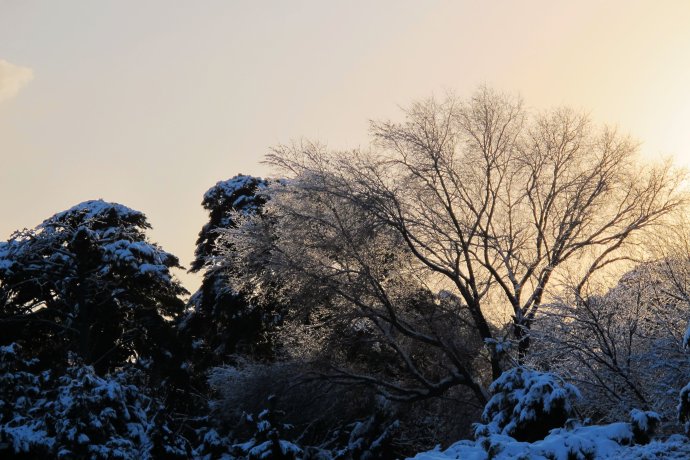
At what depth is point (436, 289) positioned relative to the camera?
20.7 meters

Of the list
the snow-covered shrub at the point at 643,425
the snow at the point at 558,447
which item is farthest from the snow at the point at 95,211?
the snow-covered shrub at the point at 643,425

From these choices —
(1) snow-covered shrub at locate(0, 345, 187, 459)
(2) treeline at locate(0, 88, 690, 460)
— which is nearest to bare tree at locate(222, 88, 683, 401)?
(2) treeline at locate(0, 88, 690, 460)

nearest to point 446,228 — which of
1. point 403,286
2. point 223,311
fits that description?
point 403,286

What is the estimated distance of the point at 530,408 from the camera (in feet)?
30.3

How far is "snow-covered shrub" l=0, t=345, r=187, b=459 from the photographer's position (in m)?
13.6

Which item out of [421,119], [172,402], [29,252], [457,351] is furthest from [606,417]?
[29,252]

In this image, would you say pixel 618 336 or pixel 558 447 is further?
pixel 618 336

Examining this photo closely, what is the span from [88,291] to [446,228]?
12.1m

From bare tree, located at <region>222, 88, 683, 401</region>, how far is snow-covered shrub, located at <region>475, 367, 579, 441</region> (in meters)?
8.51

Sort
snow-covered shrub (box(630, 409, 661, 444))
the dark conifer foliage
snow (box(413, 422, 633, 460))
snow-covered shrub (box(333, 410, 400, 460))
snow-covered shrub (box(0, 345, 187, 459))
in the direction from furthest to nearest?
the dark conifer foliage → snow-covered shrub (box(333, 410, 400, 460)) → snow-covered shrub (box(0, 345, 187, 459)) → snow-covered shrub (box(630, 409, 661, 444)) → snow (box(413, 422, 633, 460))

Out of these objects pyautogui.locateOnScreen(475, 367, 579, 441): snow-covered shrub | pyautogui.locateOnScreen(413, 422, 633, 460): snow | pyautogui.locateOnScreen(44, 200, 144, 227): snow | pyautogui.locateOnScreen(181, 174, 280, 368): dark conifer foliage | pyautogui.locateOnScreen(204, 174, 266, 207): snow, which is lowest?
pyautogui.locateOnScreen(413, 422, 633, 460): snow

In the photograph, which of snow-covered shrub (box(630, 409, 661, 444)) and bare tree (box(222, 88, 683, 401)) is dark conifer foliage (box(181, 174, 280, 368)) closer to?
bare tree (box(222, 88, 683, 401))

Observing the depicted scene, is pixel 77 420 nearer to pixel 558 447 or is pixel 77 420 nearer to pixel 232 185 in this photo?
pixel 558 447

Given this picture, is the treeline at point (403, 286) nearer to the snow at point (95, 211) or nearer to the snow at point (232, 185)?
the snow at point (95, 211)
